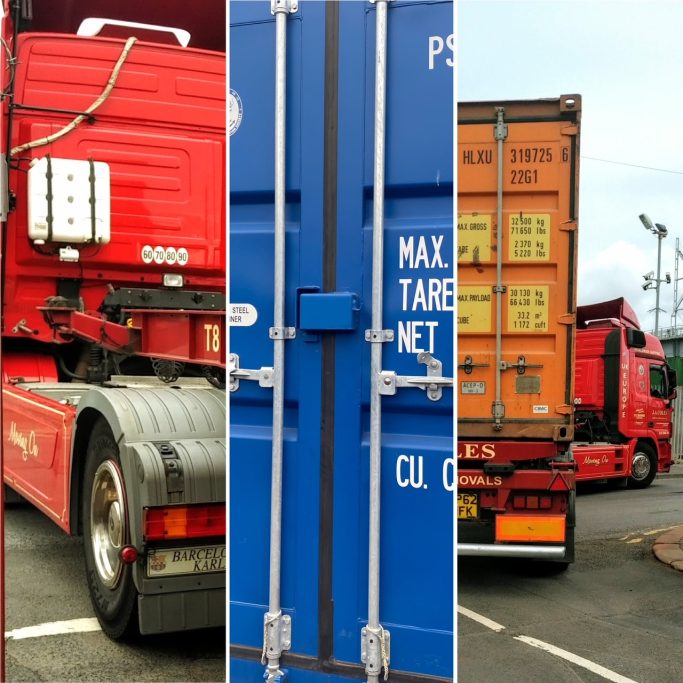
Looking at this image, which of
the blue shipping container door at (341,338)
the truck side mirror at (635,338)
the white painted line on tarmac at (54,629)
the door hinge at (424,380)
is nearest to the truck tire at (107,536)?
the white painted line on tarmac at (54,629)

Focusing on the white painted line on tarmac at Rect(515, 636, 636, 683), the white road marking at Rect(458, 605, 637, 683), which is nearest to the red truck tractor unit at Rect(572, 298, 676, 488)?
the white road marking at Rect(458, 605, 637, 683)

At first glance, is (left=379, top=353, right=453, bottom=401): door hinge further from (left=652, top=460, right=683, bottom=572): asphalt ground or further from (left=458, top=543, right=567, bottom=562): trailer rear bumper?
(left=652, top=460, right=683, bottom=572): asphalt ground

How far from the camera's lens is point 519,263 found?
5.70 m

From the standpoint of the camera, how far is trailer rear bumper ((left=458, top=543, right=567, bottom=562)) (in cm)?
535

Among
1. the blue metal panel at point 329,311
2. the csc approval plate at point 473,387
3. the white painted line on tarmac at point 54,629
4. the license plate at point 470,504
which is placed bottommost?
the white painted line on tarmac at point 54,629

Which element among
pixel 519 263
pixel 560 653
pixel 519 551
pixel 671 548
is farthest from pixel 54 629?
pixel 671 548

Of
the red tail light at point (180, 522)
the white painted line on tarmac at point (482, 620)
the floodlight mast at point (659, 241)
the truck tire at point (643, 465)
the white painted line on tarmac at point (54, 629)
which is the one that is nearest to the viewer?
the red tail light at point (180, 522)

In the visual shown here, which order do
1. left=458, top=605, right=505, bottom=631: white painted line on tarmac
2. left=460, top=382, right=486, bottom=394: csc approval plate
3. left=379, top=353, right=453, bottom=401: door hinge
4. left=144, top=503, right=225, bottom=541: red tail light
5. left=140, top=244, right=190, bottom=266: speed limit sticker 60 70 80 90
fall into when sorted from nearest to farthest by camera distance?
left=379, top=353, right=453, bottom=401: door hinge < left=144, top=503, right=225, bottom=541: red tail light < left=458, top=605, right=505, bottom=631: white painted line on tarmac < left=140, top=244, right=190, bottom=266: speed limit sticker 60 70 80 90 < left=460, top=382, right=486, bottom=394: csc approval plate

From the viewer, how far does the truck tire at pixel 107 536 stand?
11.5ft

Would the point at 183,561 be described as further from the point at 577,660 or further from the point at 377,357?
the point at 577,660

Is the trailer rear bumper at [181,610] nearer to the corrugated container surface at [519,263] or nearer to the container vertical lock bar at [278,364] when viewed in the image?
the container vertical lock bar at [278,364]

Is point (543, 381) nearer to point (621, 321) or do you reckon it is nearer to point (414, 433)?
point (414, 433)

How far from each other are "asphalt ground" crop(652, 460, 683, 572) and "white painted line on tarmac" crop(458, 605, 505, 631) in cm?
220

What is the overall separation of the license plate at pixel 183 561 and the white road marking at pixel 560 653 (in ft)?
6.37
